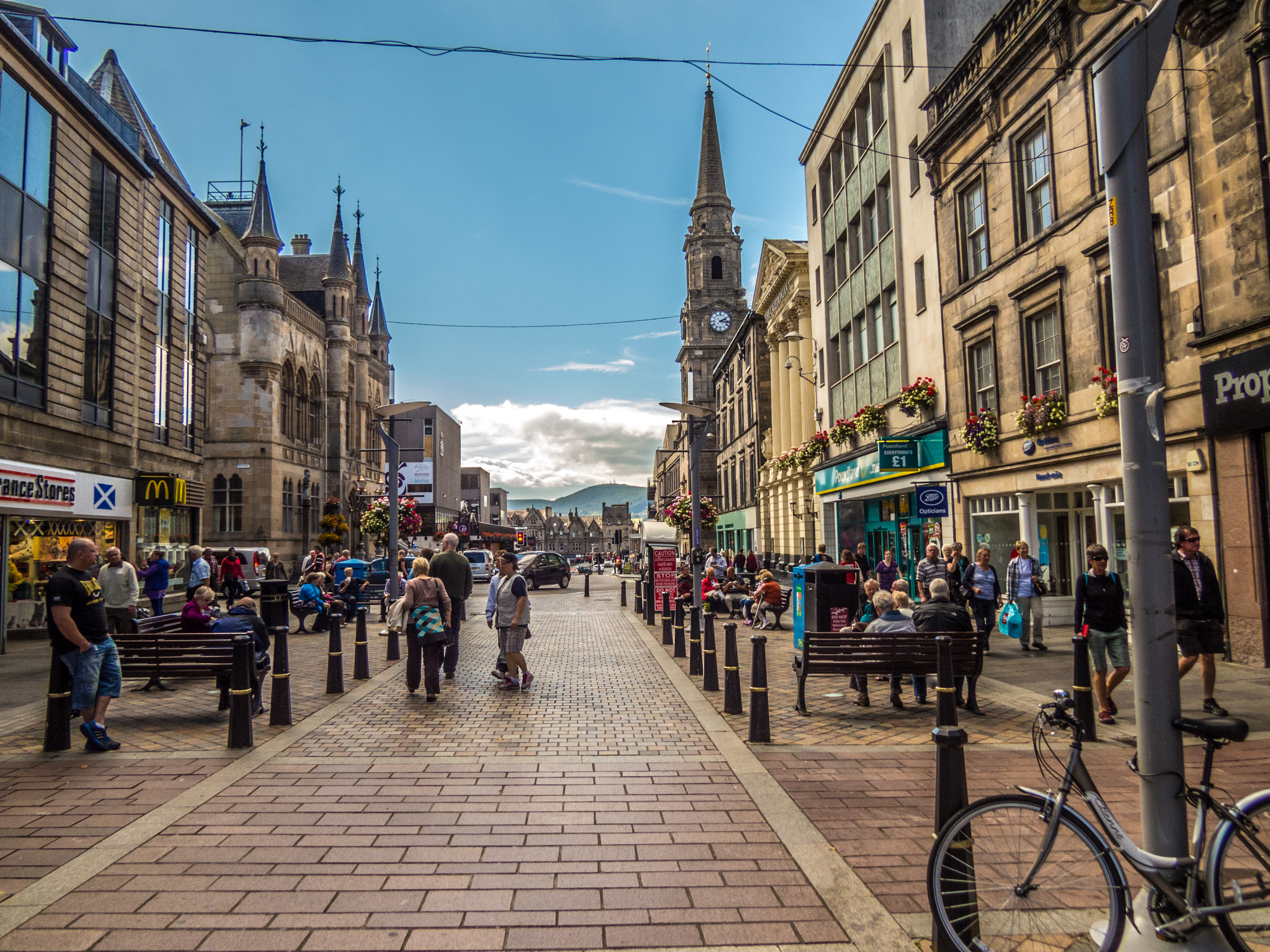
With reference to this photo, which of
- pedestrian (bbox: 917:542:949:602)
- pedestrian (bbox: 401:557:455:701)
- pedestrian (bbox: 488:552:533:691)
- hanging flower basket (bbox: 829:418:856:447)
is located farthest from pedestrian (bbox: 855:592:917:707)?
hanging flower basket (bbox: 829:418:856:447)

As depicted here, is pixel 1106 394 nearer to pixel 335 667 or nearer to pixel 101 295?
pixel 335 667

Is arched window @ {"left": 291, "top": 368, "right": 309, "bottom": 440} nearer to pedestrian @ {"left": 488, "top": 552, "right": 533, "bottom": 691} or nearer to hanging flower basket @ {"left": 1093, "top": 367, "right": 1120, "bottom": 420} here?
pedestrian @ {"left": 488, "top": 552, "right": 533, "bottom": 691}

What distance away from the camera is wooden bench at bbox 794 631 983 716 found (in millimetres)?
8406

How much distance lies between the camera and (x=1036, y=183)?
1569 cm

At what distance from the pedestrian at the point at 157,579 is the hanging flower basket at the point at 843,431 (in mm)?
17799

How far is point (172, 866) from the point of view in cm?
464

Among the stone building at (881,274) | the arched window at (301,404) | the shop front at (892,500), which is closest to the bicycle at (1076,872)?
the shop front at (892,500)

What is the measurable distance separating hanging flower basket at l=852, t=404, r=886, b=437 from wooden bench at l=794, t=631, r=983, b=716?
1503 cm

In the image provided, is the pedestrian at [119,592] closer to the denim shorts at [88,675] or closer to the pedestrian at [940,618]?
the denim shorts at [88,675]

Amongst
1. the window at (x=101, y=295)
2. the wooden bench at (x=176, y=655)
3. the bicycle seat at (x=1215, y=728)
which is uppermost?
the window at (x=101, y=295)

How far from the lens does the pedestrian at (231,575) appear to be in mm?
21906

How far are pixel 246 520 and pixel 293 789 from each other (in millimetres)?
44427

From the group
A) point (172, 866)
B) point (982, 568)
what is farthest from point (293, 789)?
point (982, 568)

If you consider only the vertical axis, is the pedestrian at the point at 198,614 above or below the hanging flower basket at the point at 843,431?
below
